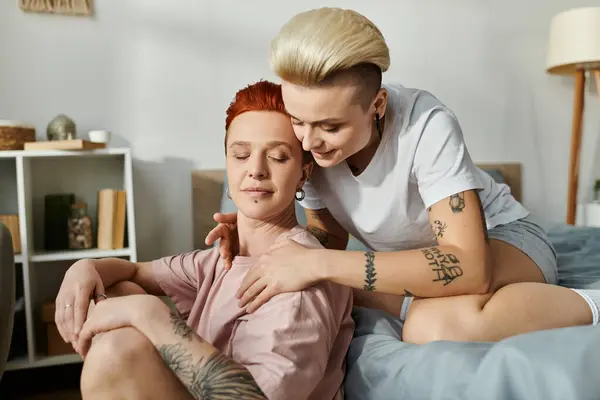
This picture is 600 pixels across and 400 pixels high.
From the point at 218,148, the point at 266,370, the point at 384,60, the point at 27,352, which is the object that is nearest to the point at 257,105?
the point at 384,60

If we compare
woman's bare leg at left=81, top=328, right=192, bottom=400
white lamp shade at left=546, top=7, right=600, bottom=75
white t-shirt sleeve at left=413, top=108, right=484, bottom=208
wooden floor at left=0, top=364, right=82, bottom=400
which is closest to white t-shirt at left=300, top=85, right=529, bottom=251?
white t-shirt sleeve at left=413, top=108, right=484, bottom=208

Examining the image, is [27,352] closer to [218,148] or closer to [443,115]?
[218,148]

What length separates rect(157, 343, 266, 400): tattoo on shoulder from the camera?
29.5 inches

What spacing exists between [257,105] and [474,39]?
2232 mm

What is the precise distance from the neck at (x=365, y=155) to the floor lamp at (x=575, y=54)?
6.33 ft

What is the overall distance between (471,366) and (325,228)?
69 cm

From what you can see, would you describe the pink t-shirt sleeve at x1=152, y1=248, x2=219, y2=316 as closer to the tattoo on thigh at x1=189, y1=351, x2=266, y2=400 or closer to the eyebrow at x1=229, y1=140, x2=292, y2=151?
the eyebrow at x1=229, y1=140, x2=292, y2=151

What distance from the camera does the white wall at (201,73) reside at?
95.7 inches

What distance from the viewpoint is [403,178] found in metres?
1.20

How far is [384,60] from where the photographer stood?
1.04 m

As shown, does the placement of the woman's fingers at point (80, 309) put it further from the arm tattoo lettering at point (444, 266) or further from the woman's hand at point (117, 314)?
the arm tattoo lettering at point (444, 266)

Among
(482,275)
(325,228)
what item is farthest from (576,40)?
(482,275)

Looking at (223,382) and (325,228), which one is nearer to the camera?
(223,382)

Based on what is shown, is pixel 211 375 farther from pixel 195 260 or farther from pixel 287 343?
pixel 195 260
